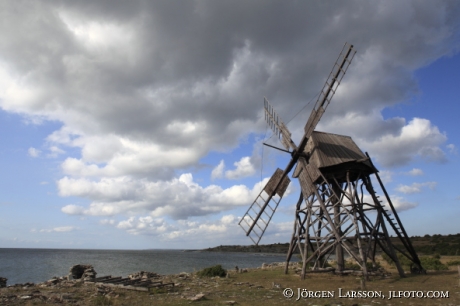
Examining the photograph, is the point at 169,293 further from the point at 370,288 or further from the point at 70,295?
the point at 370,288

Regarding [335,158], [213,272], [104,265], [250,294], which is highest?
[335,158]

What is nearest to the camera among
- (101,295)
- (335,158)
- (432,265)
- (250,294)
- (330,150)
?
(101,295)

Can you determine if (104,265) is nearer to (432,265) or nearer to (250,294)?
(250,294)

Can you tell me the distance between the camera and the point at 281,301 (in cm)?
1329

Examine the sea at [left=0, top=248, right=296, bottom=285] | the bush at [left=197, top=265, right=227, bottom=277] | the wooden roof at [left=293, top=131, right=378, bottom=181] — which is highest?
the wooden roof at [left=293, top=131, right=378, bottom=181]

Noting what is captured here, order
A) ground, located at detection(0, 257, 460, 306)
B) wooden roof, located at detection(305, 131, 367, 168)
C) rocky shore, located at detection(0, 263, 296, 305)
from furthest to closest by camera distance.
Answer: wooden roof, located at detection(305, 131, 367, 168)
rocky shore, located at detection(0, 263, 296, 305)
ground, located at detection(0, 257, 460, 306)

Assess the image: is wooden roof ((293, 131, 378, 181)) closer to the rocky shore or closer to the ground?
the ground

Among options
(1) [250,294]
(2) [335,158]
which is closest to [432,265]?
(2) [335,158]

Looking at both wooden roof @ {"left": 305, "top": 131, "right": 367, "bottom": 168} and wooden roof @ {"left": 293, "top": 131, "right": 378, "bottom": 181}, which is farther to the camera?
wooden roof @ {"left": 305, "top": 131, "right": 367, "bottom": 168}

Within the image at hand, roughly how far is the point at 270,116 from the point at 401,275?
15.2 m

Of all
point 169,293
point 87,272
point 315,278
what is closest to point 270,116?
point 315,278

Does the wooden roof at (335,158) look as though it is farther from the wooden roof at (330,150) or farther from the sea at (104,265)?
the sea at (104,265)

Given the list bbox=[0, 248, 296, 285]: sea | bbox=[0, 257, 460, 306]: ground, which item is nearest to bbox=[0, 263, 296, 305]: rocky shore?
bbox=[0, 257, 460, 306]: ground

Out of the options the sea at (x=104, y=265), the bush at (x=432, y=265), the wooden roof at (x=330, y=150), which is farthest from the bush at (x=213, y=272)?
the bush at (x=432, y=265)
